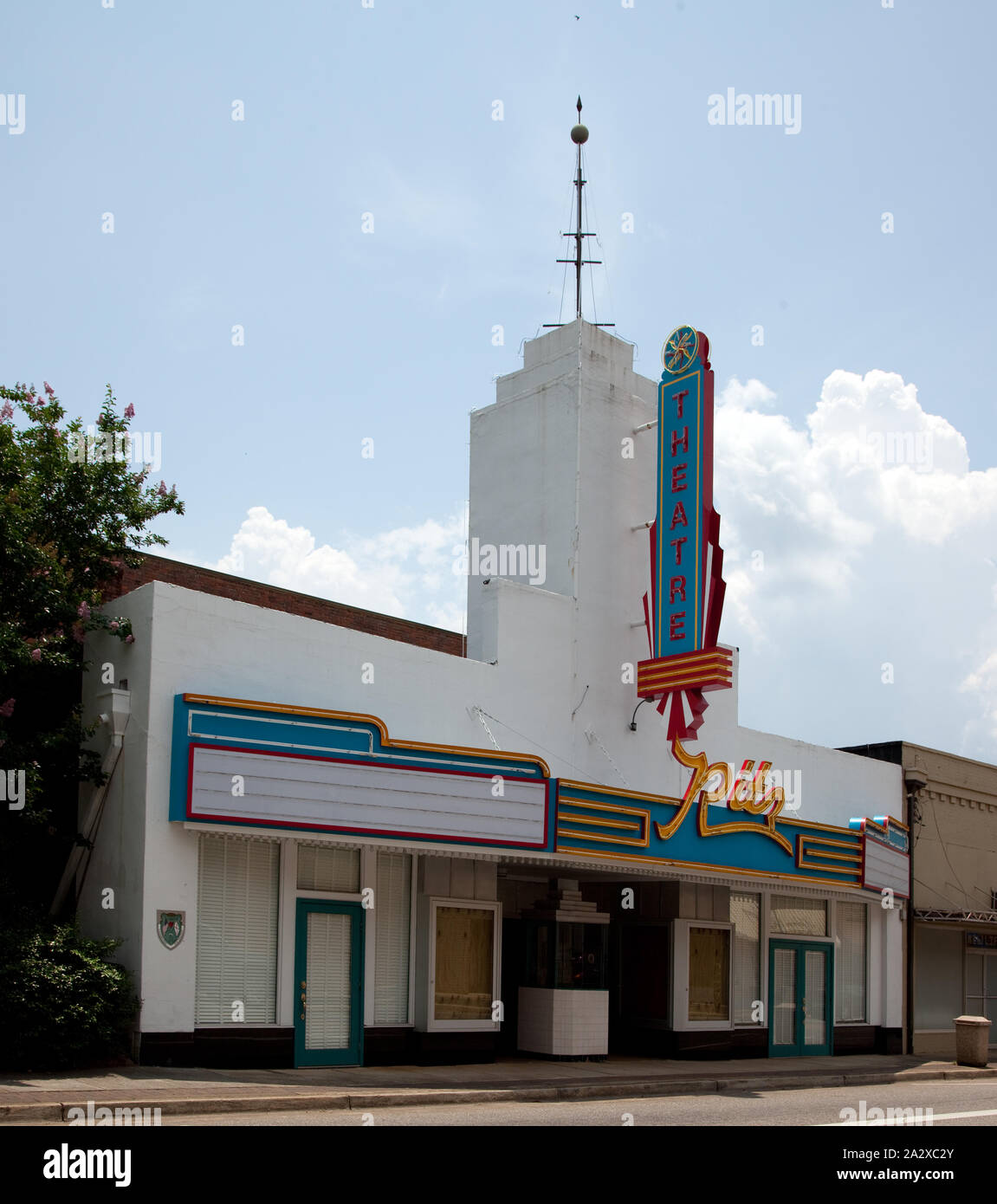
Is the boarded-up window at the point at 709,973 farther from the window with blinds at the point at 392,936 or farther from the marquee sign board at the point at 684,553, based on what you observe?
the window with blinds at the point at 392,936

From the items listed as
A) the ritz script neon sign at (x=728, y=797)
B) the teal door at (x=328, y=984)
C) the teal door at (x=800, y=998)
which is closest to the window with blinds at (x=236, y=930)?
the teal door at (x=328, y=984)

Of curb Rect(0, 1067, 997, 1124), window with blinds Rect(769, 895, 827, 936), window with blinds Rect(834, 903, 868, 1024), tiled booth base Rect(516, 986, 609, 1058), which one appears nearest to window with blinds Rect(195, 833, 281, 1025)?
curb Rect(0, 1067, 997, 1124)

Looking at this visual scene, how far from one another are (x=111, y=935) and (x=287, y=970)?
230cm

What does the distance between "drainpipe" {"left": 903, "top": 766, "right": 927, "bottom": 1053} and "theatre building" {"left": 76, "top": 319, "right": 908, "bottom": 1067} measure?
0.31 metres

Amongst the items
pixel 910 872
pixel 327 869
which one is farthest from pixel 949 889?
pixel 327 869

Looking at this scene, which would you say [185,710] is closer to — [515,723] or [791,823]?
[515,723]

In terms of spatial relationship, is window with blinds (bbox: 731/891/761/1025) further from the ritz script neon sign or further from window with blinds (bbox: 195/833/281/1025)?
window with blinds (bbox: 195/833/281/1025)

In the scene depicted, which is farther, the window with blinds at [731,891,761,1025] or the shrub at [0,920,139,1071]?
the window with blinds at [731,891,761,1025]

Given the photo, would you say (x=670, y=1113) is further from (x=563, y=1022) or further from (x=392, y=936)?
(x=563, y=1022)

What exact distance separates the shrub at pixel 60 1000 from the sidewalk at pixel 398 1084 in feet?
1.34

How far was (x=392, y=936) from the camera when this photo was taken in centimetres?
1894

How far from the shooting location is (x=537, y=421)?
23.7m

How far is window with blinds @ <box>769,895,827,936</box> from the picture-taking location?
2591cm
